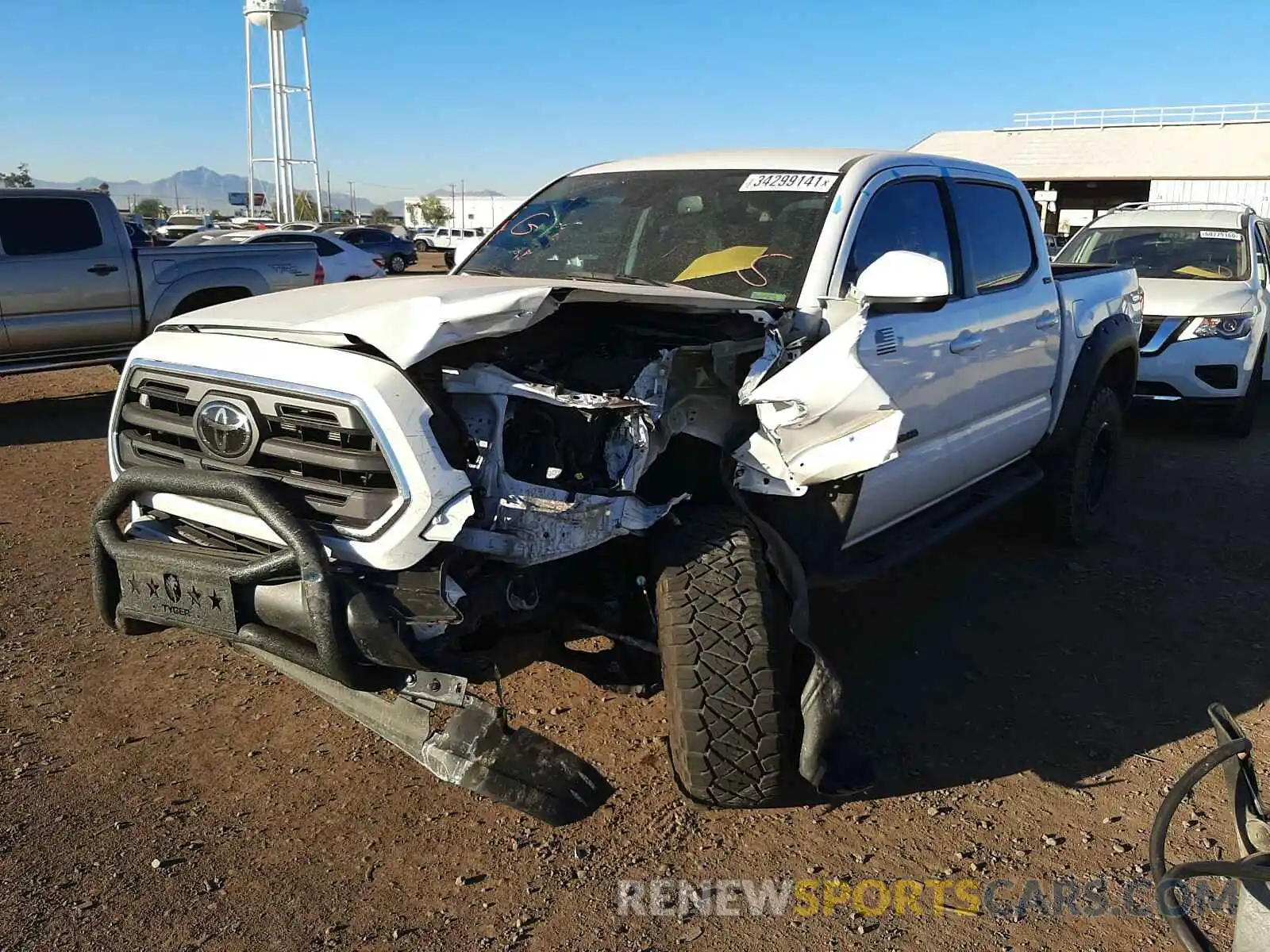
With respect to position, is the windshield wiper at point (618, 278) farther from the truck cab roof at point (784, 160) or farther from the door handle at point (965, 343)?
the door handle at point (965, 343)

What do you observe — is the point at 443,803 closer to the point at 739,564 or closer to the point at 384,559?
the point at 384,559

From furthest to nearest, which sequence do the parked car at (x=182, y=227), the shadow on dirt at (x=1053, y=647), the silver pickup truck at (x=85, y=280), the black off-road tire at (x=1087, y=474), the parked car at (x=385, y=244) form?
the parked car at (x=385, y=244) < the parked car at (x=182, y=227) < the silver pickup truck at (x=85, y=280) < the black off-road tire at (x=1087, y=474) < the shadow on dirt at (x=1053, y=647)

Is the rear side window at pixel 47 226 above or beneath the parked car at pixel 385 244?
above

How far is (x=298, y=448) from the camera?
9.29 feet

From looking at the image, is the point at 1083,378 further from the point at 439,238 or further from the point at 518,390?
the point at 439,238

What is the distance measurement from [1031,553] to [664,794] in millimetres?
3117

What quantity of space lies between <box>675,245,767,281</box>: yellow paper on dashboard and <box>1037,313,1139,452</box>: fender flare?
87.5 inches

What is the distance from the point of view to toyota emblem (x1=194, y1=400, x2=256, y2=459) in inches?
114

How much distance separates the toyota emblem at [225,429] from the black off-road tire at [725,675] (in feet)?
4.08

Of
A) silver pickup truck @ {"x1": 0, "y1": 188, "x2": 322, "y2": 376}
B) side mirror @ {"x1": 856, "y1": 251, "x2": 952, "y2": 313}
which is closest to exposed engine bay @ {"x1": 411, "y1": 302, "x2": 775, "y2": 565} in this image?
side mirror @ {"x1": 856, "y1": 251, "x2": 952, "y2": 313}

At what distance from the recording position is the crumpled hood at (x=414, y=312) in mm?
2688

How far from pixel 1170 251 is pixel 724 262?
7139 mm

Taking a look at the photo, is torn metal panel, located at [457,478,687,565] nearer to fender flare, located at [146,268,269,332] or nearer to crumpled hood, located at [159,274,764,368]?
crumpled hood, located at [159,274,764,368]

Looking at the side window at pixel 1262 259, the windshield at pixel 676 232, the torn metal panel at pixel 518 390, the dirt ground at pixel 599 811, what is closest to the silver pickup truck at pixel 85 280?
the dirt ground at pixel 599 811
